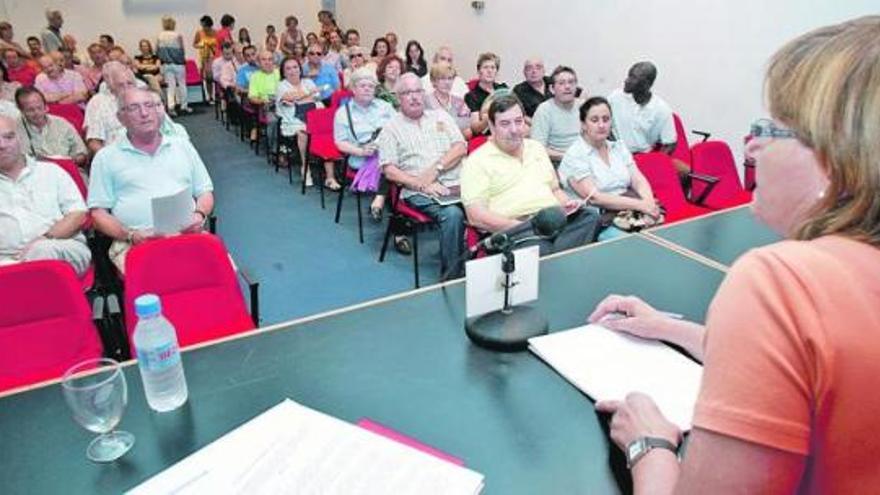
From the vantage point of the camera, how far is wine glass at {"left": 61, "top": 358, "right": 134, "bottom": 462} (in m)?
1.12

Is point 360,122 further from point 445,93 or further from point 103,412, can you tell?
point 103,412

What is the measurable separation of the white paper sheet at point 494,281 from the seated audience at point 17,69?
7500 millimetres

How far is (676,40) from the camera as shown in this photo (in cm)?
517

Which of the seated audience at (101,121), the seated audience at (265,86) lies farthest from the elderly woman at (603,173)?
the seated audience at (265,86)

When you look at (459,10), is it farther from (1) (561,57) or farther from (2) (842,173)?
(2) (842,173)

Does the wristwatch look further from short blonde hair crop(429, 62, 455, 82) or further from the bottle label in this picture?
short blonde hair crop(429, 62, 455, 82)

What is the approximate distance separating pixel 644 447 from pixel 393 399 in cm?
50

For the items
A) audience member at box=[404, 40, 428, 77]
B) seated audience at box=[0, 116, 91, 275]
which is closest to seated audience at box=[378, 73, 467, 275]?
seated audience at box=[0, 116, 91, 275]

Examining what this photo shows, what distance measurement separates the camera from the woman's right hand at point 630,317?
1.42m

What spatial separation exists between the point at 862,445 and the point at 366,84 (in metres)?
4.67

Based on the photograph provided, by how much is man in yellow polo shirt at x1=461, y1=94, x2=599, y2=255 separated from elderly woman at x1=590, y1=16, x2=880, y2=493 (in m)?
2.35

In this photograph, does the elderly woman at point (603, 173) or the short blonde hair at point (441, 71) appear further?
the short blonde hair at point (441, 71)

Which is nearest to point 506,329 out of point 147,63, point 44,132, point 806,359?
point 806,359

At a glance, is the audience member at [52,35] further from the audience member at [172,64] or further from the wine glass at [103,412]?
the wine glass at [103,412]
